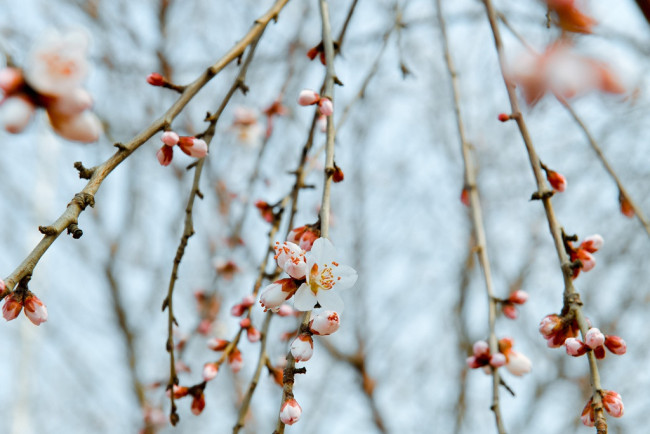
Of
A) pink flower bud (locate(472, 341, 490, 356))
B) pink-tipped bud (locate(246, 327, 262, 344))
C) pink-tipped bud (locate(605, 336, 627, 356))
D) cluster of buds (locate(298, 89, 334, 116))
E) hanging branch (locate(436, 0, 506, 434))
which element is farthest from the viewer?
pink-tipped bud (locate(246, 327, 262, 344))

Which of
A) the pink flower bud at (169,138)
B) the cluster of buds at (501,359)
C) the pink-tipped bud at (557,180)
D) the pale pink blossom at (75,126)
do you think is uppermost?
the pink-tipped bud at (557,180)

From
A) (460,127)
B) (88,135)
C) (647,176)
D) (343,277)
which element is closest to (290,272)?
(343,277)

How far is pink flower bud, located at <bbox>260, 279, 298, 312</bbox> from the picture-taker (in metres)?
1.05

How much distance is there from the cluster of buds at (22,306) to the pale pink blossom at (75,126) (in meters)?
0.25

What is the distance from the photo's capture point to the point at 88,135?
3.09ft

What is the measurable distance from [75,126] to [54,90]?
0.19ft

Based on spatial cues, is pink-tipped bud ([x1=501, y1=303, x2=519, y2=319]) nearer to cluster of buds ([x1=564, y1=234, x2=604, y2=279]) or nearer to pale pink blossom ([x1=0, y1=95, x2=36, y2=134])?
cluster of buds ([x1=564, y1=234, x2=604, y2=279])

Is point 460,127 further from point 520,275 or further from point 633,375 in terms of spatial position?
point 633,375

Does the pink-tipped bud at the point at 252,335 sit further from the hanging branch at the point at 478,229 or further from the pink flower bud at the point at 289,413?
the pink flower bud at the point at 289,413

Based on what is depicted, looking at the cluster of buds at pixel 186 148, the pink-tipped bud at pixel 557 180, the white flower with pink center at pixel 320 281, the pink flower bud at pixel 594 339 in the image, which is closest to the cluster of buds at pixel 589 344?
the pink flower bud at pixel 594 339

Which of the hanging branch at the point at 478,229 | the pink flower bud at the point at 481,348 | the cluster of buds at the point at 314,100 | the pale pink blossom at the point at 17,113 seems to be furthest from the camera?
the pink flower bud at the point at 481,348

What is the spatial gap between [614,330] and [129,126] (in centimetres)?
460

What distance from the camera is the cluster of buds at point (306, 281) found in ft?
3.41

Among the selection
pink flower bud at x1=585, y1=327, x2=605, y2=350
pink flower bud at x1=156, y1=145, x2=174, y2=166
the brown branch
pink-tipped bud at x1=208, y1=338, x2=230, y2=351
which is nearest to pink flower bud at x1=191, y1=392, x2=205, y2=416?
pink-tipped bud at x1=208, y1=338, x2=230, y2=351
